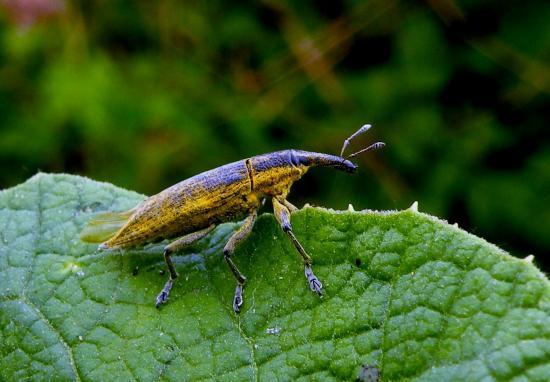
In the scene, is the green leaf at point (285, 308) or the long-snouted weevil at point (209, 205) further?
the long-snouted weevil at point (209, 205)

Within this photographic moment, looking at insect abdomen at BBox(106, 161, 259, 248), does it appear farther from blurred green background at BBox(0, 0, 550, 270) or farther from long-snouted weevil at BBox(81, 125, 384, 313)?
blurred green background at BBox(0, 0, 550, 270)

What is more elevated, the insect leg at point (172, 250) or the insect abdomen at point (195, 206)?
the insect abdomen at point (195, 206)

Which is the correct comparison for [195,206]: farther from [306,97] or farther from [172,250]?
[306,97]

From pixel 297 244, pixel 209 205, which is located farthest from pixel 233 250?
pixel 209 205

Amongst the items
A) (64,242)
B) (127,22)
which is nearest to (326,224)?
(64,242)

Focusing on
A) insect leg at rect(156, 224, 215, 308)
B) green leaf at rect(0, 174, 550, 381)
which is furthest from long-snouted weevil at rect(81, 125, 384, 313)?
green leaf at rect(0, 174, 550, 381)

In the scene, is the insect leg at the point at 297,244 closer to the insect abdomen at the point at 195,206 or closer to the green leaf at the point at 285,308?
the green leaf at the point at 285,308

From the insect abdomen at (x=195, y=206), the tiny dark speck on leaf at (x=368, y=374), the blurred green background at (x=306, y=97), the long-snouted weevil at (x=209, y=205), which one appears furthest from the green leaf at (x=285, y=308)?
the blurred green background at (x=306, y=97)
